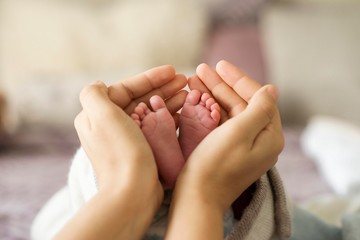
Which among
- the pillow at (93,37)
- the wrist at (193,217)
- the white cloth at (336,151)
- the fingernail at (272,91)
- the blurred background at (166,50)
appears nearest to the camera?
the wrist at (193,217)

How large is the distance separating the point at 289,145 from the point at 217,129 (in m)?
0.95

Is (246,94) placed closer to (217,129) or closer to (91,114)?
(217,129)

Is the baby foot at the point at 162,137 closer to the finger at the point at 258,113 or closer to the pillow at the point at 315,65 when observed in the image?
the finger at the point at 258,113

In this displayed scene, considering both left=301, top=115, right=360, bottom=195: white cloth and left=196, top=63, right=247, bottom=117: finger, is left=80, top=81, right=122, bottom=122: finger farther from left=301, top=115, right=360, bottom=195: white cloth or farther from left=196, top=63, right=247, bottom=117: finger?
left=301, top=115, right=360, bottom=195: white cloth

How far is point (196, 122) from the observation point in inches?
24.9

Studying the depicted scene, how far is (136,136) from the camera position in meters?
0.57

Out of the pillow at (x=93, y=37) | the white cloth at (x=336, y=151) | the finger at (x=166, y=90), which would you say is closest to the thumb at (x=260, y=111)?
the finger at (x=166, y=90)

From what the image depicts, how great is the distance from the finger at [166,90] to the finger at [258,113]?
12cm

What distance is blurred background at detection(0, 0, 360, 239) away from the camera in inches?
60.7

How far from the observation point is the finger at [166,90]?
26.3 inches

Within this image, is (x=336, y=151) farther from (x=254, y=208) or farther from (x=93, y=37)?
(x=93, y=37)

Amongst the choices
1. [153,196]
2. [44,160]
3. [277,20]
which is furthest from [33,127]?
[153,196]

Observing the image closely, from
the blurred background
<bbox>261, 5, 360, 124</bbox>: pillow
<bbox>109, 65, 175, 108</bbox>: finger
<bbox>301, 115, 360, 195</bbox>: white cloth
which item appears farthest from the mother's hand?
<bbox>261, 5, 360, 124</bbox>: pillow

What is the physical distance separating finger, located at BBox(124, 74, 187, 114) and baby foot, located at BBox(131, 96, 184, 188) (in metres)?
0.03
